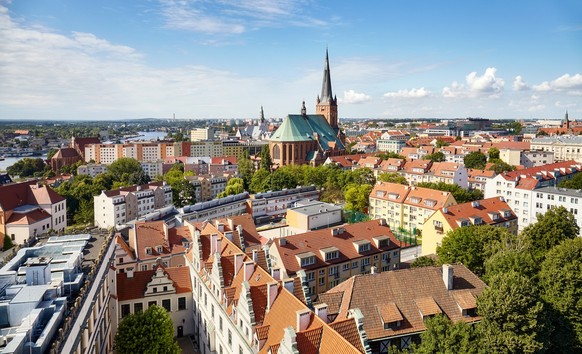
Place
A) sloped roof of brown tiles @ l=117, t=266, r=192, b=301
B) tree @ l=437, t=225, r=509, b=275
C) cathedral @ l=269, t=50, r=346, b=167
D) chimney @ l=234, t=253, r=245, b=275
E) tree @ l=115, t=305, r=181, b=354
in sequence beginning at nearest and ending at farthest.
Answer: tree @ l=115, t=305, r=181, b=354 → chimney @ l=234, t=253, r=245, b=275 → sloped roof of brown tiles @ l=117, t=266, r=192, b=301 → tree @ l=437, t=225, r=509, b=275 → cathedral @ l=269, t=50, r=346, b=167

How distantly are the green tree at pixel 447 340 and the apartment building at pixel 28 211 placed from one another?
53.6m

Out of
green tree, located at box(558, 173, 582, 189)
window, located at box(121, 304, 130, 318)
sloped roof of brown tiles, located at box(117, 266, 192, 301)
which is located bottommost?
window, located at box(121, 304, 130, 318)

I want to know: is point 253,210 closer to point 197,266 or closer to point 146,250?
point 146,250

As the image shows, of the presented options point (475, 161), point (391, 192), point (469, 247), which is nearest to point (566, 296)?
point (469, 247)

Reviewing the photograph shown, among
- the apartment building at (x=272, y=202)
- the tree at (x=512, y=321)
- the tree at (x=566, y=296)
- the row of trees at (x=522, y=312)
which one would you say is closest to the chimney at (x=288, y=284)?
the row of trees at (x=522, y=312)

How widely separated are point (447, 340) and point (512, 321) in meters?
5.87

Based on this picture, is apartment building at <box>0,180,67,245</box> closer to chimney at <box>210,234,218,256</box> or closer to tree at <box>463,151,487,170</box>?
chimney at <box>210,234,218,256</box>

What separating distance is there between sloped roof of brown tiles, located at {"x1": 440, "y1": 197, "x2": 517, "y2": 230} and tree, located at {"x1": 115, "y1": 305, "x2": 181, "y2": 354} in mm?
34813

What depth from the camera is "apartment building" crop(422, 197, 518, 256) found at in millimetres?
52875


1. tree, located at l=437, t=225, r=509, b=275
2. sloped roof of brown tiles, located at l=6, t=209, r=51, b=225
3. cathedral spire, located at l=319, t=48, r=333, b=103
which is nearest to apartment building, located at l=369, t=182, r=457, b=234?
tree, located at l=437, t=225, r=509, b=275

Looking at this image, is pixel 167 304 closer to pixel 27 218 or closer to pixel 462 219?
pixel 462 219

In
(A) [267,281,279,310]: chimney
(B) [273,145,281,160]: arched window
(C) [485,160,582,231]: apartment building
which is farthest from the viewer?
(B) [273,145,281,160]: arched window

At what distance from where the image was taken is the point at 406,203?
225 feet

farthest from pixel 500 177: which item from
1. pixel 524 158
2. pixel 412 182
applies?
pixel 524 158
